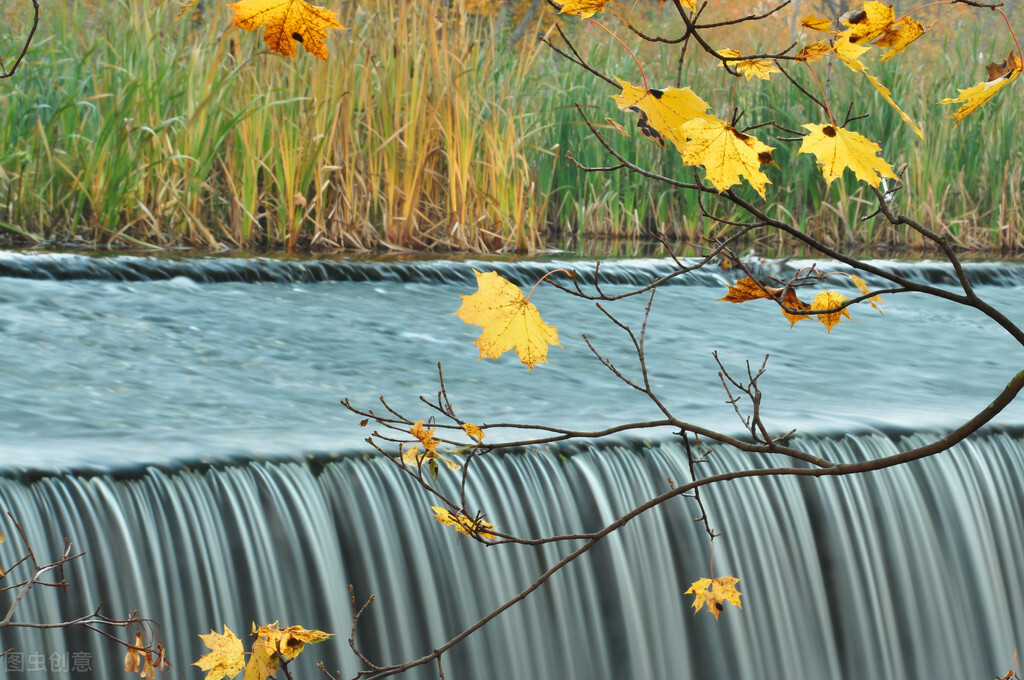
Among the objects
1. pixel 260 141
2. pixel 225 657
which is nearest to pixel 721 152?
pixel 225 657

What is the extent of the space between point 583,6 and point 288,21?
327 millimetres

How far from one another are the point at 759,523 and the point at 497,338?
5.73ft

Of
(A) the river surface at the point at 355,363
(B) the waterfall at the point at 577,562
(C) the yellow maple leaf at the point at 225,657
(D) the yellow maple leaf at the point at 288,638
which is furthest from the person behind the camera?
(A) the river surface at the point at 355,363

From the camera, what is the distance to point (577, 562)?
2656mm

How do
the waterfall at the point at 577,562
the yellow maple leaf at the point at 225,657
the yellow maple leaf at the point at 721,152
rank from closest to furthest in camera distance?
1. the yellow maple leaf at the point at 721,152
2. the yellow maple leaf at the point at 225,657
3. the waterfall at the point at 577,562

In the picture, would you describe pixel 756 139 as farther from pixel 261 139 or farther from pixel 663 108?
pixel 261 139

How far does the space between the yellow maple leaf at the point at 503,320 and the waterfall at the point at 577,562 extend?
123cm

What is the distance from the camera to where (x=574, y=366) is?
3625 millimetres

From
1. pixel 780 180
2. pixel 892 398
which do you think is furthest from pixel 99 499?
pixel 780 180

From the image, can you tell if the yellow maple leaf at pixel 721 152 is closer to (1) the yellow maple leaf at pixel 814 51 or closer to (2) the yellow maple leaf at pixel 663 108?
(2) the yellow maple leaf at pixel 663 108

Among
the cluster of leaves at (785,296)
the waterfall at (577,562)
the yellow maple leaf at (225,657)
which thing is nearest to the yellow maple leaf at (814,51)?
the cluster of leaves at (785,296)

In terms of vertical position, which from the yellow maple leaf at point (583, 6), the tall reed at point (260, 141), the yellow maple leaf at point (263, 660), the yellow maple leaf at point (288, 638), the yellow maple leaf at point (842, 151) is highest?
the tall reed at point (260, 141)

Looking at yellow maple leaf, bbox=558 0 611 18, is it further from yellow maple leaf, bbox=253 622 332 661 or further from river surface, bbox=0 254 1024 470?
river surface, bbox=0 254 1024 470

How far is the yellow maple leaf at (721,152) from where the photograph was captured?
1.15 meters
